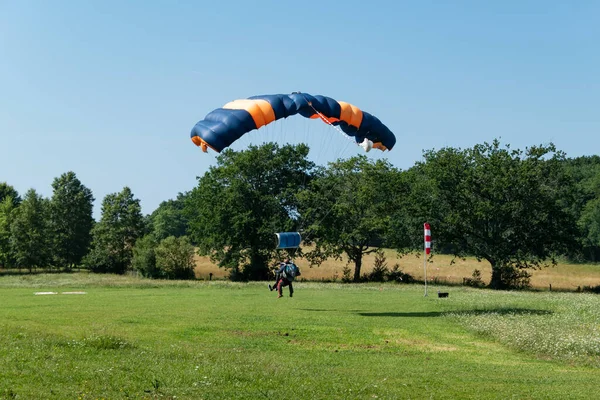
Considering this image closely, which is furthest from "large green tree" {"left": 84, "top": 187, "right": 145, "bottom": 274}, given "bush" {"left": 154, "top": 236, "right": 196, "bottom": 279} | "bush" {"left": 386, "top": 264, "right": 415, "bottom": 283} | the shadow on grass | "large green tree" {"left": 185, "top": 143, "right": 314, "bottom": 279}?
the shadow on grass

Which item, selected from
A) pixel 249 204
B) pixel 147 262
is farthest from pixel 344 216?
pixel 147 262

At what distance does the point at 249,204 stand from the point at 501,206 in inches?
972

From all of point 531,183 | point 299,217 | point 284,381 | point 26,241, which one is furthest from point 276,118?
point 26,241

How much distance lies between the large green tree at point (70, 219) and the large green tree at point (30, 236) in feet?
14.8

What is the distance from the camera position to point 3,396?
35.8ft

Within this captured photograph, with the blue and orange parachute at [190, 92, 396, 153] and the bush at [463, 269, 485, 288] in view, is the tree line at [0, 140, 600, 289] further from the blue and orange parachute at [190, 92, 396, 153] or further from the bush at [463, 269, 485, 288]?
the blue and orange parachute at [190, 92, 396, 153]

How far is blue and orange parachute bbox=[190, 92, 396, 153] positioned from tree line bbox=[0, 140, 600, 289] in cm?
2445

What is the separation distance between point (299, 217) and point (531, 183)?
22.9 metres

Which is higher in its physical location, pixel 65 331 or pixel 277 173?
pixel 277 173

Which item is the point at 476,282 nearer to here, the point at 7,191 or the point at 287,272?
the point at 287,272

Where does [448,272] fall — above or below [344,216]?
below

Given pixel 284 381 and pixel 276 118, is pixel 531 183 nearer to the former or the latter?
pixel 276 118

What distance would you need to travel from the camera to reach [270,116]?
28078mm

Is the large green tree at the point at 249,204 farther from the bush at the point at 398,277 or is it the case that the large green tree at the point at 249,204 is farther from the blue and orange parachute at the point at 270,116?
the blue and orange parachute at the point at 270,116
